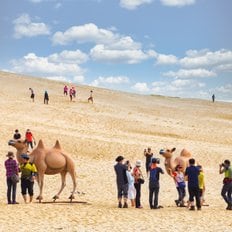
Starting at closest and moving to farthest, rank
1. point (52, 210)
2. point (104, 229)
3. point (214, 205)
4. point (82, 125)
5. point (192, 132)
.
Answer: point (104, 229) → point (52, 210) → point (214, 205) → point (82, 125) → point (192, 132)

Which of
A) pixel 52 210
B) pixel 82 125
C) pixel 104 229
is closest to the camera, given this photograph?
pixel 104 229

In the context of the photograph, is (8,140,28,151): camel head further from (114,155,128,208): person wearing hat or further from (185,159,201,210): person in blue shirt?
(185,159,201,210): person in blue shirt

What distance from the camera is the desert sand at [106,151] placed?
1466 centimetres

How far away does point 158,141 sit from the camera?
4106cm

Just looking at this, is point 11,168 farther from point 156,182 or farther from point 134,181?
point 156,182

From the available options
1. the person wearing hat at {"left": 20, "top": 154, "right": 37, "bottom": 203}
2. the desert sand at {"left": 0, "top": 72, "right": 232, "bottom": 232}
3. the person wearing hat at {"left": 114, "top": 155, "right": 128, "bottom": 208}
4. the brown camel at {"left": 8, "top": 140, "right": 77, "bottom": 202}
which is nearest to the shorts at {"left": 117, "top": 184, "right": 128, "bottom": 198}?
the person wearing hat at {"left": 114, "top": 155, "right": 128, "bottom": 208}

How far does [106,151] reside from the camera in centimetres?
3503

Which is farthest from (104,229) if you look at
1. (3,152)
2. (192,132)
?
(192,132)

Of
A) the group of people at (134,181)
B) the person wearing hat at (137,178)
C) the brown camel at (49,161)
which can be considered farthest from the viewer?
the brown camel at (49,161)

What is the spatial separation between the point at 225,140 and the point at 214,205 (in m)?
28.2

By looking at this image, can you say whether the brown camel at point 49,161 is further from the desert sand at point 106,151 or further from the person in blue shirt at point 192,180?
the person in blue shirt at point 192,180

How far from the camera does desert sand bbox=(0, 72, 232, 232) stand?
14.7m

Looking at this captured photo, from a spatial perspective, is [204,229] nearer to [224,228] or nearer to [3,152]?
[224,228]

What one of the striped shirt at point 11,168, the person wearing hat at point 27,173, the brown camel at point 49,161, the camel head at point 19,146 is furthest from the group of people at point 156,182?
the camel head at point 19,146
